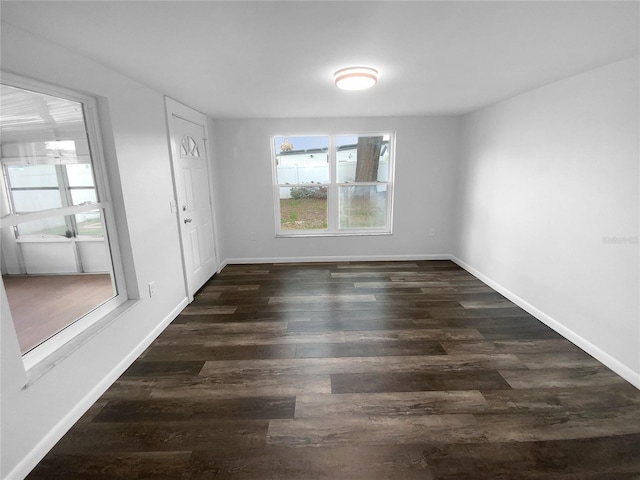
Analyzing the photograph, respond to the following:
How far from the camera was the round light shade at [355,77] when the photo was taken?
82.2 inches

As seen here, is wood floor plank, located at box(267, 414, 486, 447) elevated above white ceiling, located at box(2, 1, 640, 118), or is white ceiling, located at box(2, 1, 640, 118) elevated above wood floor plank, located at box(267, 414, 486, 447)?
white ceiling, located at box(2, 1, 640, 118)

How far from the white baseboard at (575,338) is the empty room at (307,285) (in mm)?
21

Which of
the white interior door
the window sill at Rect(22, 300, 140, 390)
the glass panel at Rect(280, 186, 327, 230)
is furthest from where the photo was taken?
the glass panel at Rect(280, 186, 327, 230)

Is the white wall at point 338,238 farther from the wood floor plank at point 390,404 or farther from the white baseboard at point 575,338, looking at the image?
the wood floor plank at point 390,404

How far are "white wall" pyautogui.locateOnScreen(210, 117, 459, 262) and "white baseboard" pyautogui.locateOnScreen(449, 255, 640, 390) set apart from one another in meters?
1.31

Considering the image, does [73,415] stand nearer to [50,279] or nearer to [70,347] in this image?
[70,347]

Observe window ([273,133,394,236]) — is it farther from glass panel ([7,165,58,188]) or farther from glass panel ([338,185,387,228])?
glass panel ([7,165,58,188])

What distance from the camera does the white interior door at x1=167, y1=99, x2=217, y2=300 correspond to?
306cm

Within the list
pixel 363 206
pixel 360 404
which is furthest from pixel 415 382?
pixel 363 206

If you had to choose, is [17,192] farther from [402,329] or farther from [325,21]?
[402,329]

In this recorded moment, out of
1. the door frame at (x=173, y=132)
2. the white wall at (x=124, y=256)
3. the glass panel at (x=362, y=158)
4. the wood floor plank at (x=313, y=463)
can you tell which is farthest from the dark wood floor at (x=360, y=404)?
the glass panel at (x=362, y=158)

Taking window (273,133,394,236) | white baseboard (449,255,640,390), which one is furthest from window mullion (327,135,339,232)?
white baseboard (449,255,640,390)

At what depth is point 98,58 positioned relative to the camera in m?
1.85

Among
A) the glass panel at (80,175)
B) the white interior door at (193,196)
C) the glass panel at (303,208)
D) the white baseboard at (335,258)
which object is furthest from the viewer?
the white baseboard at (335,258)
